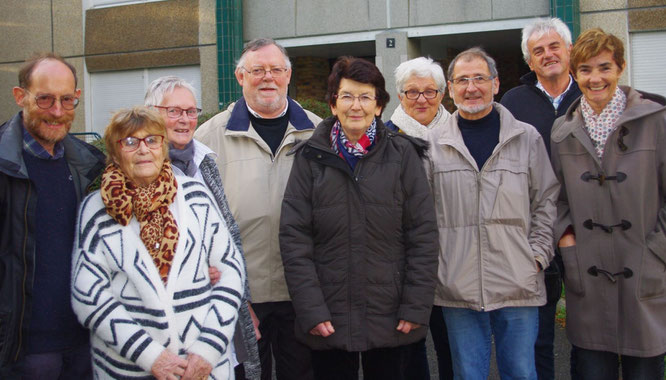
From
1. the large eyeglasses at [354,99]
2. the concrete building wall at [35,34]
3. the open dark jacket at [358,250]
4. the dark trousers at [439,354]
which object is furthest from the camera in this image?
the concrete building wall at [35,34]

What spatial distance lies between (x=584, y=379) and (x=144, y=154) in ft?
8.70

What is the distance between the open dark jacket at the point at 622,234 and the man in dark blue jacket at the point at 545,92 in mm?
617

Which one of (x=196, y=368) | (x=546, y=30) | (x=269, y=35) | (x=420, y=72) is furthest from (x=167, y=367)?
(x=269, y=35)

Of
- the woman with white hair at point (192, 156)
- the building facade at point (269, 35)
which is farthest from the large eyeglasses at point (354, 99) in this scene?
the building facade at point (269, 35)

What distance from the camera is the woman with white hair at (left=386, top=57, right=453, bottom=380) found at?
416cm

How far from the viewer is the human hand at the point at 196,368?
285 centimetres

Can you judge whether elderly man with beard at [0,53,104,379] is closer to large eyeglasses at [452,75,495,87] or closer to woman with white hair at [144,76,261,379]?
woman with white hair at [144,76,261,379]

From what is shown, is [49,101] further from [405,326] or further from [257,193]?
[405,326]

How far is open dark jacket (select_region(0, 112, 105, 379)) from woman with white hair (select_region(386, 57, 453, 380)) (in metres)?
2.34

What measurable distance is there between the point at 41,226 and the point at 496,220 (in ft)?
7.37

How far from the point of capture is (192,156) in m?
3.45

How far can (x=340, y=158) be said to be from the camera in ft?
10.6

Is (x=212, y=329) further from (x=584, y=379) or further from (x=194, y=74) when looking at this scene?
(x=194, y=74)

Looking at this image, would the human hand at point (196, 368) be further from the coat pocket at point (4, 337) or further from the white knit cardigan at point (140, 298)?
the coat pocket at point (4, 337)
